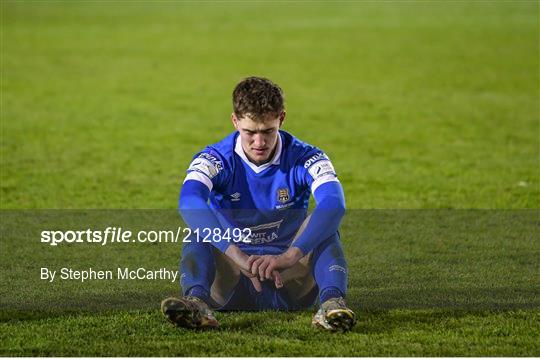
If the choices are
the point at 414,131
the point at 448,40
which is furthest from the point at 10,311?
the point at 448,40

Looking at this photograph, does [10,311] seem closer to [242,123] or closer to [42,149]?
[242,123]

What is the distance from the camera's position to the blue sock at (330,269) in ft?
22.9

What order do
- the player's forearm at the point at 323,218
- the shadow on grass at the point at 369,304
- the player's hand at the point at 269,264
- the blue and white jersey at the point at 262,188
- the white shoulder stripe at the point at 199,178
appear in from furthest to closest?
the blue and white jersey at the point at 262,188 < the shadow on grass at the point at 369,304 < the white shoulder stripe at the point at 199,178 < the player's forearm at the point at 323,218 < the player's hand at the point at 269,264

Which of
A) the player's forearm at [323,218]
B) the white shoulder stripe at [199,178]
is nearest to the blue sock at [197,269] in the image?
the white shoulder stripe at [199,178]

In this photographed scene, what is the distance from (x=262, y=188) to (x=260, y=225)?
0.82ft

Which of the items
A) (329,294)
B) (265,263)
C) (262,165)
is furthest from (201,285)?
(262,165)

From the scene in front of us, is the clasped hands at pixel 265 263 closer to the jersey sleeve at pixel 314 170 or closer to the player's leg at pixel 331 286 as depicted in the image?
the player's leg at pixel 331 286

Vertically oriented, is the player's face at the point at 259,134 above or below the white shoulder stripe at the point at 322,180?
above

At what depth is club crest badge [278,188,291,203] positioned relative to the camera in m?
7.47

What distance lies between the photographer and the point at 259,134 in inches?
281

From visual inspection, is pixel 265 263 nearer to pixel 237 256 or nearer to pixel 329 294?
pixel 237 256

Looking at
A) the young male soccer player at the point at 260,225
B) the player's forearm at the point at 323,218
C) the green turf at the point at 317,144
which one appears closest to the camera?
the young male soccer player at the point at 260,225

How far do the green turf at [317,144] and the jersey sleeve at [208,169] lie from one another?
2.99 ft

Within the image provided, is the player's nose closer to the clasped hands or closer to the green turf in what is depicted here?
the clasped hands
